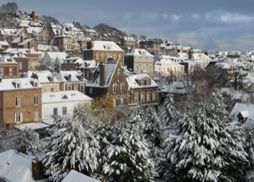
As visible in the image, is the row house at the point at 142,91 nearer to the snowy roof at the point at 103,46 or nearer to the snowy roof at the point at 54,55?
the snowy roof at the point at 54,55

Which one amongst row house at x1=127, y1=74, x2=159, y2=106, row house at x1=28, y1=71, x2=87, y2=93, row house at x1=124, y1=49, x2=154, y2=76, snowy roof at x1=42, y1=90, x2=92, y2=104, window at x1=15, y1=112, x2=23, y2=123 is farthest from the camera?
row house at x1=124, y1=49, x2=154, y2=76

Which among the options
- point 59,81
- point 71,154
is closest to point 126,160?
point 71,154

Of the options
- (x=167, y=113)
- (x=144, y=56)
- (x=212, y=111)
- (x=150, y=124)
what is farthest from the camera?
(x=144, y=56)

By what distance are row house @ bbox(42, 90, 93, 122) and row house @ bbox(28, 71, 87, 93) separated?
237 inches

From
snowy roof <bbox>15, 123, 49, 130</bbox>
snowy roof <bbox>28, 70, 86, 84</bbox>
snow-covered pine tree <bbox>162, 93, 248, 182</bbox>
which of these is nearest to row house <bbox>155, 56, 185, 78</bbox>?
snowy roof <bbox>28, 70, 86, 84</bbox>

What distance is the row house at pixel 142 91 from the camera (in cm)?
6903

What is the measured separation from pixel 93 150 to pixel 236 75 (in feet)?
198

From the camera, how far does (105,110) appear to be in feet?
175

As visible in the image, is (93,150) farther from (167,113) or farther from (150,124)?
(167,113)

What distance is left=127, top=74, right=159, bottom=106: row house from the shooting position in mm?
69025

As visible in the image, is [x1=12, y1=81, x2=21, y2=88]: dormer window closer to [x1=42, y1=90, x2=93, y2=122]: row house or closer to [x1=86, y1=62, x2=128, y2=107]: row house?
[x1=42, y1=90, x2=93, y2=122]: row house

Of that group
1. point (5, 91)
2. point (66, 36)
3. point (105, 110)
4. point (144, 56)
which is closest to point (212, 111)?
point (105, 110)

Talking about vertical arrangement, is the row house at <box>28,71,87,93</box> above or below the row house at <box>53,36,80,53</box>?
below

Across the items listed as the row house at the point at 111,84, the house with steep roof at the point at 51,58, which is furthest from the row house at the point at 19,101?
the house with steep roof at the point at 51,58
